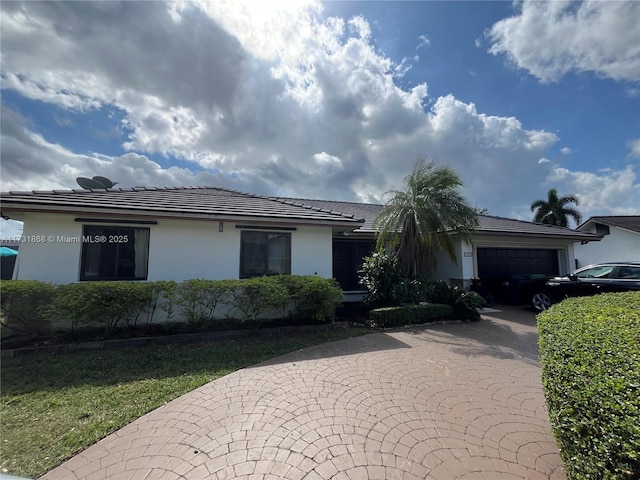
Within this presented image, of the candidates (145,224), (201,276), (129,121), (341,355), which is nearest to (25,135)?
(129,121)

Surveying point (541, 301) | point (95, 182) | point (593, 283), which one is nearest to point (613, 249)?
point (541, 301)

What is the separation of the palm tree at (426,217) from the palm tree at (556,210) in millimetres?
24240

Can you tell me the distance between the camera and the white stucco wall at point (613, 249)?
17.4m

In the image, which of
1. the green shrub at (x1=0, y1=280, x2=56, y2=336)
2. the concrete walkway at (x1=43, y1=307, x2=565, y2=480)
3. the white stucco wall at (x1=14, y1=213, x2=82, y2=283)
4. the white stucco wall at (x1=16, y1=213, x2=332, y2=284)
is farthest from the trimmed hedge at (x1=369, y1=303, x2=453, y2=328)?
the white stucco wall at (x1=14, y1=213, x2=82, y2=283)

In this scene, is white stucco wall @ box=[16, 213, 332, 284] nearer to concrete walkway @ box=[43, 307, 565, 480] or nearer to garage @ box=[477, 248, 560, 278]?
concrete walkway @ box=[43, 307, 565, 480]

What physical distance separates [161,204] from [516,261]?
15.5 m

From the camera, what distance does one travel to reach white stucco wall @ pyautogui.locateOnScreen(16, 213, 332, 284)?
644cm

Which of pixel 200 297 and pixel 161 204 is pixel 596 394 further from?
pixel 161 204

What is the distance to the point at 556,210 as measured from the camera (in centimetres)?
2627

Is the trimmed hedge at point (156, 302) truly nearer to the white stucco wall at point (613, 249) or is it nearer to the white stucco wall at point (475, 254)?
the white stucco wall at point (475, 254)

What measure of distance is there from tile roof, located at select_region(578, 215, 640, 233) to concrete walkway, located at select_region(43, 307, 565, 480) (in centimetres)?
2175

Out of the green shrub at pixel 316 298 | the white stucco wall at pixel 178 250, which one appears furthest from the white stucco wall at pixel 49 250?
the green shrub at pixel 316 298

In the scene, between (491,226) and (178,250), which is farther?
(491,226)

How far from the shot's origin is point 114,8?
241 inches
